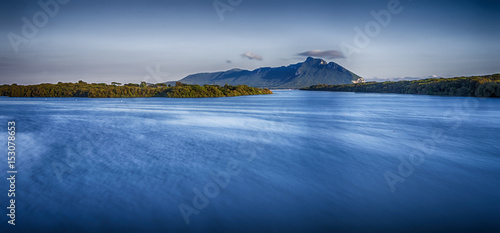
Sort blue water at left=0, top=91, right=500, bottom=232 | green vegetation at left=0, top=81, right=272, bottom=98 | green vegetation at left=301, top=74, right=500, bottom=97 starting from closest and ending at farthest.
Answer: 1. blue water at left=0, top=91, right=500, bottom=232
2. green vegetation at left=301, top=74, right=500, bottom=97
3. green vegetation at left=0, top=81, right=272, bottom=98

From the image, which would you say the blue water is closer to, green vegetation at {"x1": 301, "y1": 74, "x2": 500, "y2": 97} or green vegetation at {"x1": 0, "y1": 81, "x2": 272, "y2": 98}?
green vegetation at {"x1": 301, "y1": 74, "x2": 500, "y2": 97}

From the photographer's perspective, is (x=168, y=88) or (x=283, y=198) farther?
(x=168, y=88)

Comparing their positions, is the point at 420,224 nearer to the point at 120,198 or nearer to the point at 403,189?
the point at 403,189

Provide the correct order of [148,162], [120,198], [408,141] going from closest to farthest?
[120,198]
[148,162]
[408,141]

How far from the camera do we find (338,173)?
962 centimetres

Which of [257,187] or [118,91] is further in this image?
[118,91]

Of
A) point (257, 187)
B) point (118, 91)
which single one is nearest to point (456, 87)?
point (257, 187)

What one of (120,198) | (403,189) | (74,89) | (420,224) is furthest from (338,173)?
(74,89)

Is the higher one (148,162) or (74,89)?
(74,89)

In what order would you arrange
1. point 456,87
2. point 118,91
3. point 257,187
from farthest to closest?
point 118,91, point 456,87, point 257,187

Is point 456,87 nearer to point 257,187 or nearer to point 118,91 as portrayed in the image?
point 257,187

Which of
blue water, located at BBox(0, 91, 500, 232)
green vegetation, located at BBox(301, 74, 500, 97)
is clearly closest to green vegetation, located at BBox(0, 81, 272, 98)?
green vegetation, located at BBox(301, 74, 500, 97)

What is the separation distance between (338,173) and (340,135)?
9245mm

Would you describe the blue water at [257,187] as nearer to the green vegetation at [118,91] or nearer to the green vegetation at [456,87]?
the green vegetation at [456,87]
